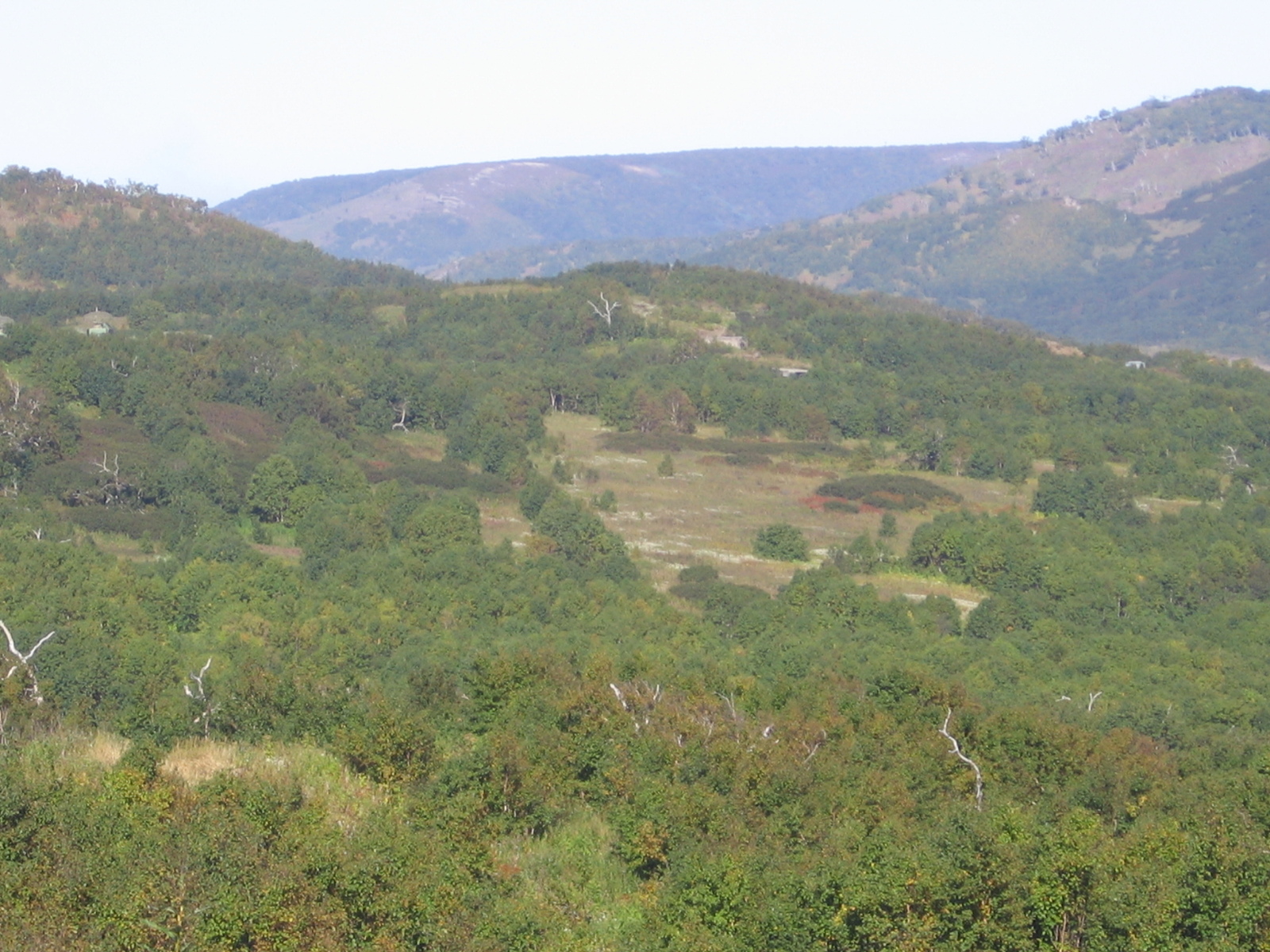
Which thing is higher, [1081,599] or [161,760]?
A: [161,760]

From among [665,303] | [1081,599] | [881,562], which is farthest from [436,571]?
[665,303]

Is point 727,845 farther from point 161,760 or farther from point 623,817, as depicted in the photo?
point 161,760

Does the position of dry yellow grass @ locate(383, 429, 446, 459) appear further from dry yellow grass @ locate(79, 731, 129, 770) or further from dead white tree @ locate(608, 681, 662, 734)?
dry yellow grass @ locate(79, 731, 129, 770)

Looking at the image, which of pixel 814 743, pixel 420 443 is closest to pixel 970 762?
pixel 814 743

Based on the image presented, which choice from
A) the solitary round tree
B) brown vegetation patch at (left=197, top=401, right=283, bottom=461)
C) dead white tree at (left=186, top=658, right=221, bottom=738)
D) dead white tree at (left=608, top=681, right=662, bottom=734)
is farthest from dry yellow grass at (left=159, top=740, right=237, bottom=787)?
brown vegetation patch at (left=197, top=401, right=283, bottom=461)

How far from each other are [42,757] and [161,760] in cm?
143

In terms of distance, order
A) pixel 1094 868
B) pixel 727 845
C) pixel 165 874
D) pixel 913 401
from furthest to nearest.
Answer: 1. pixel 913 401
2. pixel 727 845
3. pixel 1094 868
4. pixel 165 874

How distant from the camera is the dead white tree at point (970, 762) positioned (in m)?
19.5

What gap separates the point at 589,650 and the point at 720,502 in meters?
22.5

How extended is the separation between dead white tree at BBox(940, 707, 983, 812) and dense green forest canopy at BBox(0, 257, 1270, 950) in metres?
0.20

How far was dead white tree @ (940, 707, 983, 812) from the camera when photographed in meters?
19.5

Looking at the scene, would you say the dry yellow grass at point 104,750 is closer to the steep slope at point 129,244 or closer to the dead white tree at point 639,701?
the dead white tree at point 639,701

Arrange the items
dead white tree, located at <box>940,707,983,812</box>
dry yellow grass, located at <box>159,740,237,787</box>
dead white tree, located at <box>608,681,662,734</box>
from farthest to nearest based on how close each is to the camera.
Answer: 1. dead white tree, located at <box>608,681,662,734</box>
2. dead white tree, located at <box>940,707,983,812</box>
3. dry yellow grass, located at <box>159,740,237,787</box>

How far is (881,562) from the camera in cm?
4594
